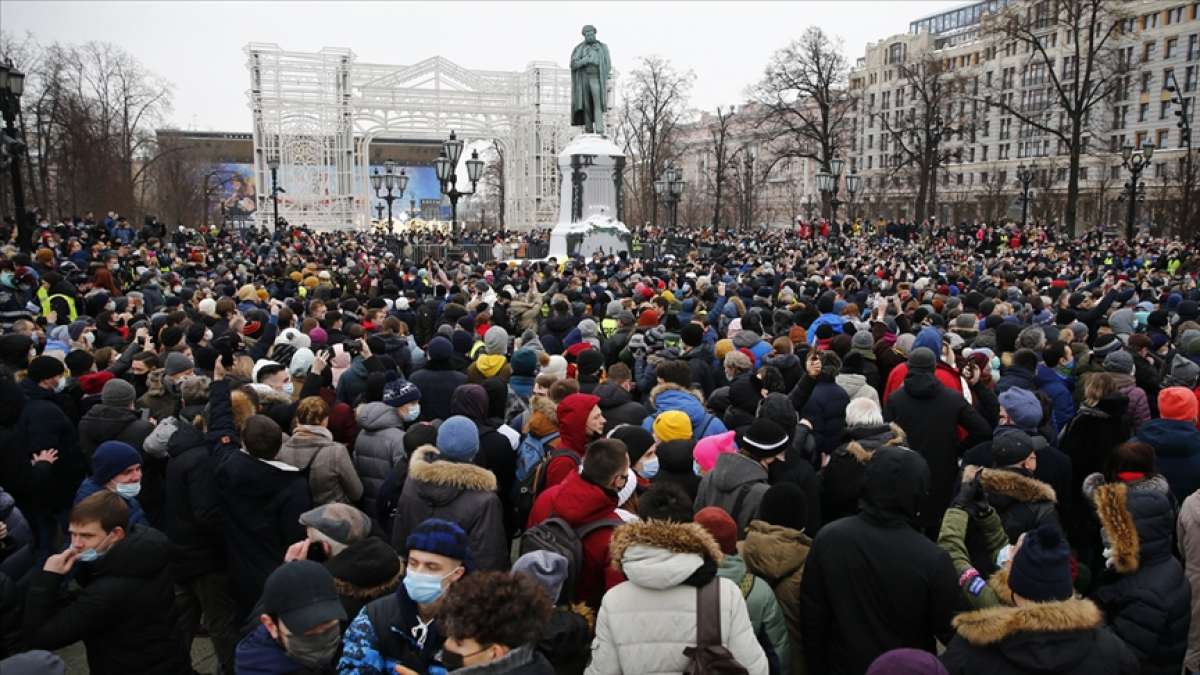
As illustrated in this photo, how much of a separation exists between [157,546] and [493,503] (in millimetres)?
1519

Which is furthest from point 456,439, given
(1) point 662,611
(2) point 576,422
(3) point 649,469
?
(1) point 662,611

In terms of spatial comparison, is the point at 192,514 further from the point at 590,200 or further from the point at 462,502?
the point at 590,200

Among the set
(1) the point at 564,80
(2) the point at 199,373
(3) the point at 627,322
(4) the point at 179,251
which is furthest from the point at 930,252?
Answer: (1) the point at 564,80

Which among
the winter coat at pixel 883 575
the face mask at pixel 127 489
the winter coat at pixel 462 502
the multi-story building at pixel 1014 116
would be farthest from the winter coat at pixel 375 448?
the multi-story building at pixel 1014 116

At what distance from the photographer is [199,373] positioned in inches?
282

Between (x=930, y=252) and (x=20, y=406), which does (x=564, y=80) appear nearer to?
(x=930, y=252)

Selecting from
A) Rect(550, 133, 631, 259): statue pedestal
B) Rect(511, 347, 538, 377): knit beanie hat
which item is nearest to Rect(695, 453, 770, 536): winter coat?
A: Rect(511, 347, 538, 377): knit beanie hat

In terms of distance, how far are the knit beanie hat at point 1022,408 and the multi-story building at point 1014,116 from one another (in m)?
49.4

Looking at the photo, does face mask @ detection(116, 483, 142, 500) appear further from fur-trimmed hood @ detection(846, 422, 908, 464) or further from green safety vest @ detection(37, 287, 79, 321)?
green safety vest @ detection(37, 287, 79, 321)

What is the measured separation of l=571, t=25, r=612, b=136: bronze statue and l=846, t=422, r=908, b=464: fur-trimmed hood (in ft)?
77.9

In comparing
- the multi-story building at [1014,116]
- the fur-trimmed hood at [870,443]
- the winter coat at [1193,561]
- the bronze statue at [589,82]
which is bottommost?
the winter coat at [1193,561]

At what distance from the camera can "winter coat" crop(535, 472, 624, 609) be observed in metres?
3.94

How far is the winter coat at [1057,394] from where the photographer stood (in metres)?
7.16

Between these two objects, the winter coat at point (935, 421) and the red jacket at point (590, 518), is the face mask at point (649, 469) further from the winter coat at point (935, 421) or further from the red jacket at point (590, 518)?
the winter coat at point (935, 421)
